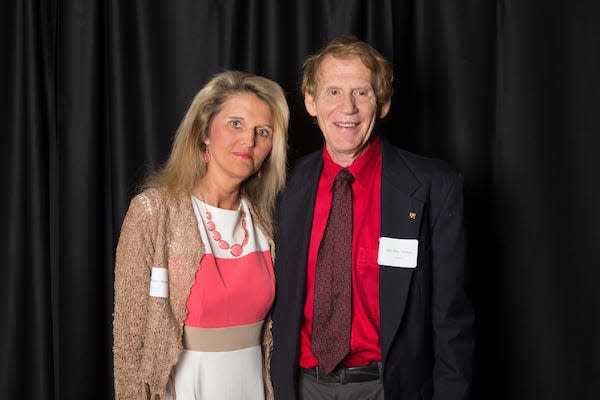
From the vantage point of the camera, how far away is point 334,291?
6.40ft

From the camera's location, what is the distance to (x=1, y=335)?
2.70 meters

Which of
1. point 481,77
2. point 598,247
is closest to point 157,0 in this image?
point 481,77

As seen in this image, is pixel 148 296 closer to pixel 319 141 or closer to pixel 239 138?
pixel 239 138

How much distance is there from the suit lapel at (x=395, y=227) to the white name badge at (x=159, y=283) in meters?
0.71

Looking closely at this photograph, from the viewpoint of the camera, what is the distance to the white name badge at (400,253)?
73.9 inches

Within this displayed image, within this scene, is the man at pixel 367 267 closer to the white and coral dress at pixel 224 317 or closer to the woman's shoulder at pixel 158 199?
the white and coral dress at pixel 224 317

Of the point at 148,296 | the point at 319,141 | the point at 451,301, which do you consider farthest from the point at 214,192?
the point at 451,301

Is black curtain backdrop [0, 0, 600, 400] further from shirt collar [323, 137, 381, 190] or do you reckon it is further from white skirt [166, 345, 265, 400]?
white skirt [166, 345, 265, 400]

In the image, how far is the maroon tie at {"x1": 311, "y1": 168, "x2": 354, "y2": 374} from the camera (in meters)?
1.93

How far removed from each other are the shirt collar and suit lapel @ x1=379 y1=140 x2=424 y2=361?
9 centimetres

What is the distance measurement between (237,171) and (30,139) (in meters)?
1.20

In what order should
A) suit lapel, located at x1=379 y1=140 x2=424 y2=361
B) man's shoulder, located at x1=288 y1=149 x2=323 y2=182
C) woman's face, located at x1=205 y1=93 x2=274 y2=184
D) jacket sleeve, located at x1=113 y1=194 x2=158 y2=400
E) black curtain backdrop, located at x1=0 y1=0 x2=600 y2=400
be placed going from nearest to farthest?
suit lapel, located at x1=379 y1=140 x2=424 y2=361 < jacket sleeve, located at x1=113 y1=194 x2=158 y2=400 < woman's face, located at x1=205 y1=93 x2=274 y2=184 < man's shoulder, located at x1=288 y1=149 x2=323 y2=182 < black curtain backdrop, located at x1=0 y1=0 x2=600 y2=400

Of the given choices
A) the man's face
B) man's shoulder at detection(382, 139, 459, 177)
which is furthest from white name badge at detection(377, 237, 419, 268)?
the man's face

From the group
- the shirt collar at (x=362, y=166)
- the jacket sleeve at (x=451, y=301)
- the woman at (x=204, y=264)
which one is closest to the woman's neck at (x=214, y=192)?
the woman at (x=204, y=264)
